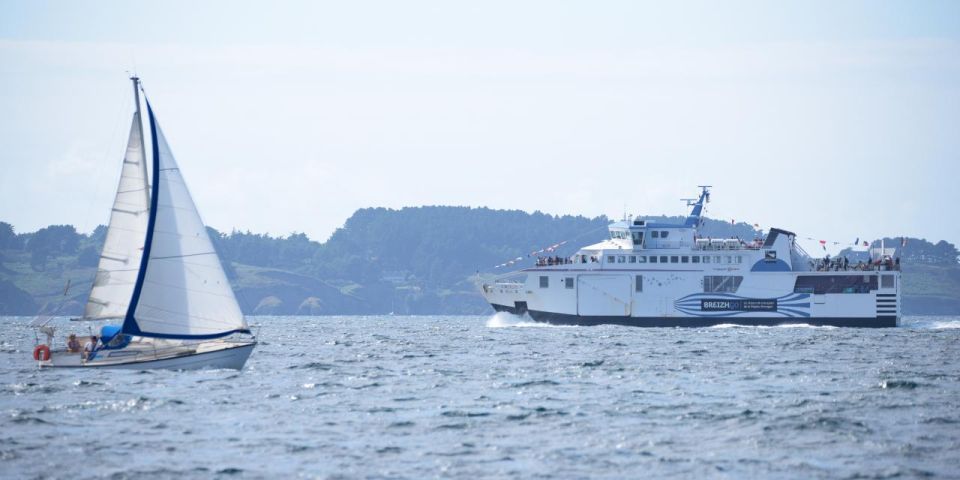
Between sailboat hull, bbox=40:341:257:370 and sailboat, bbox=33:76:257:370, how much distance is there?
0.10 ft

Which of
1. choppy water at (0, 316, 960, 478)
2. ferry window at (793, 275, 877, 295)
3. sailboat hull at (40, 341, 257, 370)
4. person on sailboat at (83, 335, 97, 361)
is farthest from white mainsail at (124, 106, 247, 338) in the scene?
ferry window at (793, 275, 877, 295)

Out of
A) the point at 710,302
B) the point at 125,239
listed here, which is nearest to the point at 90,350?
the point at 125,239

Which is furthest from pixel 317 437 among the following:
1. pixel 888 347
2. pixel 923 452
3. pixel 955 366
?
pixel 888 347

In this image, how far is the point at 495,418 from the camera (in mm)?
30469

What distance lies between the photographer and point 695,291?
81875 mm

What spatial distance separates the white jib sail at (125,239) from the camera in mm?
39375

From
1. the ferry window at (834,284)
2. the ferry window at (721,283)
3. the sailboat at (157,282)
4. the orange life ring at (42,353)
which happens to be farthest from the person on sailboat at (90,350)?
the ferry window at (834,284)

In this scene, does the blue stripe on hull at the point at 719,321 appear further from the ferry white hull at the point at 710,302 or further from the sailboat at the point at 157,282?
the sailboat at the point at 157,282

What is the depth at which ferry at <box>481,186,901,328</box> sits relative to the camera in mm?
81812

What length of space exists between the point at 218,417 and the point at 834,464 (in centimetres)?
1439

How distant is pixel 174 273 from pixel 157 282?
57 cm

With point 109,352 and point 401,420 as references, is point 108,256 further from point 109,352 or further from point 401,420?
point 401,420

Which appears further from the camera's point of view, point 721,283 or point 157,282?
point 721,283

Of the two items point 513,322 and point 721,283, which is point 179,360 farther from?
point 721,283
